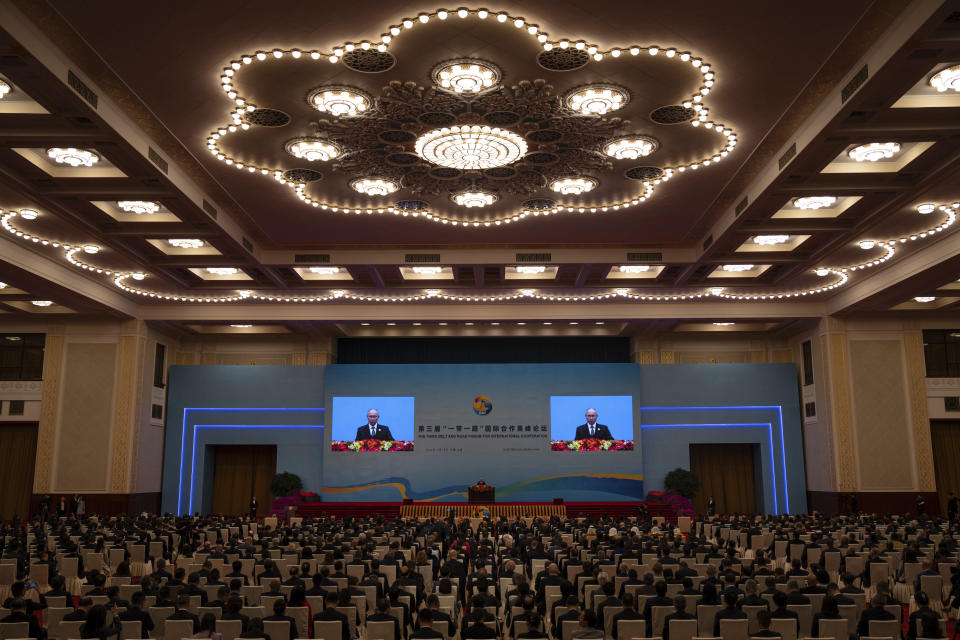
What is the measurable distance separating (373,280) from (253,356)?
342 inches

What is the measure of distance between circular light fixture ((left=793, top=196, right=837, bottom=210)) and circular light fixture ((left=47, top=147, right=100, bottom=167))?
12.8 m

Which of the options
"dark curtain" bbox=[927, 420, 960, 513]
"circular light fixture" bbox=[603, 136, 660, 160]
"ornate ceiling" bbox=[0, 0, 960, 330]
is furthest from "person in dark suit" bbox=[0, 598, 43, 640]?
"dark curtain" bbox=[927, 420, 960, 513]

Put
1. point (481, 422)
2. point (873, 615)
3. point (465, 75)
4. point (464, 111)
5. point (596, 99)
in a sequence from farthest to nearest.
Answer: point (481, 422) < point (464, 111) < point (596, 99) < point (465, 75) < point (873, 615)

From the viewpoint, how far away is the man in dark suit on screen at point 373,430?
26.0 m

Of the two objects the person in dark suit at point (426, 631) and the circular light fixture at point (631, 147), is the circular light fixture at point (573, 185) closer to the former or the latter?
the circular light fixture at point (631, 147)

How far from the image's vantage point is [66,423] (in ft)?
76.2

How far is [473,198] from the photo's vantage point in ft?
49.8

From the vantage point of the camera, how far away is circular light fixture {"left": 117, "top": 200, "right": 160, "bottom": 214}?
1514 cm

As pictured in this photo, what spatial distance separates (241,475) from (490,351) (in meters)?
9.85

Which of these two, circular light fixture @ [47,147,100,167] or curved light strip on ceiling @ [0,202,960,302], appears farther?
curved light strip on ceiling @ [0,202,960,302]

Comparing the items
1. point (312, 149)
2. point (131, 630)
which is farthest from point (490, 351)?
point (131, 630)

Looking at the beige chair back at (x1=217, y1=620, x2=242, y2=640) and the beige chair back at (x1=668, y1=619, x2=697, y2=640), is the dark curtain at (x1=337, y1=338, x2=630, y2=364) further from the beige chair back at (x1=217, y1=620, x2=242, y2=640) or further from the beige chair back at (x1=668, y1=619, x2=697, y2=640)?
the beige chair back at (x1=217, y1=620, x2=242, y2=640)

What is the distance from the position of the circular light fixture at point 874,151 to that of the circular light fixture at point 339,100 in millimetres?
7963

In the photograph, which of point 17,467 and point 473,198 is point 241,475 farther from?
point 473,198
